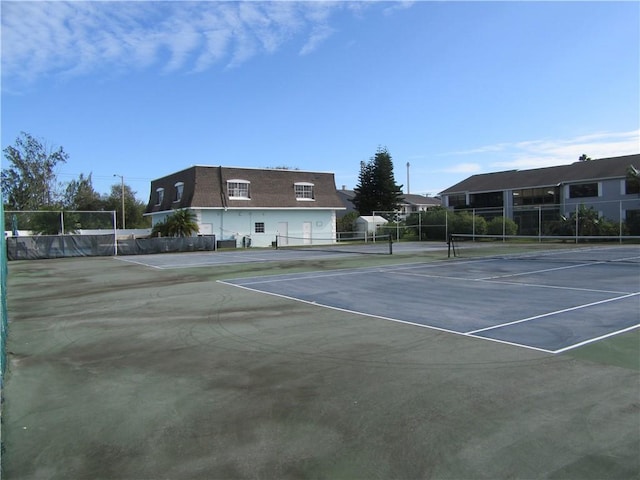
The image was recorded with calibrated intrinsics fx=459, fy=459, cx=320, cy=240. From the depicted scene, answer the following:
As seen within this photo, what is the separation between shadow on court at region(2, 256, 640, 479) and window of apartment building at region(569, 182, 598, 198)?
149 ft

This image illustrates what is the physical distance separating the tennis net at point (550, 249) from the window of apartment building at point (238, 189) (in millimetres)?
18669

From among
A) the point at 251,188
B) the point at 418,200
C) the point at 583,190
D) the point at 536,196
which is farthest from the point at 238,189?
the point at 418,200

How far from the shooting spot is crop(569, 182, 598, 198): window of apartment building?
151ft

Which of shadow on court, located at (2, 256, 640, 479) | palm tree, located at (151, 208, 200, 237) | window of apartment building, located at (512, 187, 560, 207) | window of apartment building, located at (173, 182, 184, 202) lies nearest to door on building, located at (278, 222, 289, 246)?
palm tree, located at (151, 208, 200, 237)

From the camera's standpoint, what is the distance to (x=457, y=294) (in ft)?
38.4

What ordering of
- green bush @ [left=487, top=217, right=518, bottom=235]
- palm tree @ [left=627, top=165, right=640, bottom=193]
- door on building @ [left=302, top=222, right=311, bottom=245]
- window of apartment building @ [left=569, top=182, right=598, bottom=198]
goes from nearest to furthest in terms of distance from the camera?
palm tree @ [left=627, top=165, right=640, bottom=193] < green bush @ [left=487, top=217, right=518, bottom=235] < door on building @ [left=302, top=222, right=311, bottom=245] < window of apartment building @ [left=569, top=182, right=598, bottom=198]

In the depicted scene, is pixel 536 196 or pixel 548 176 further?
pixel 548 176

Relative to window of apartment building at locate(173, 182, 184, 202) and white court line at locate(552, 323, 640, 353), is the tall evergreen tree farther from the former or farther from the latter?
white court line at locate(552, 323, 640, 353)

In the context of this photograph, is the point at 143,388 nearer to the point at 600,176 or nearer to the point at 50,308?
the point at 50,308

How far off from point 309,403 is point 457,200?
2292 inches

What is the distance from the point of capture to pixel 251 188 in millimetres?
42031

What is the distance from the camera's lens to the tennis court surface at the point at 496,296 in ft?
25.4

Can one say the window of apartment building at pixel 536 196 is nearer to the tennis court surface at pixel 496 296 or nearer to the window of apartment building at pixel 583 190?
the window of apartment building at pixel 583 190

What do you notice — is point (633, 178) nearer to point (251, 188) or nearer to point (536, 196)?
point (536, 196)
